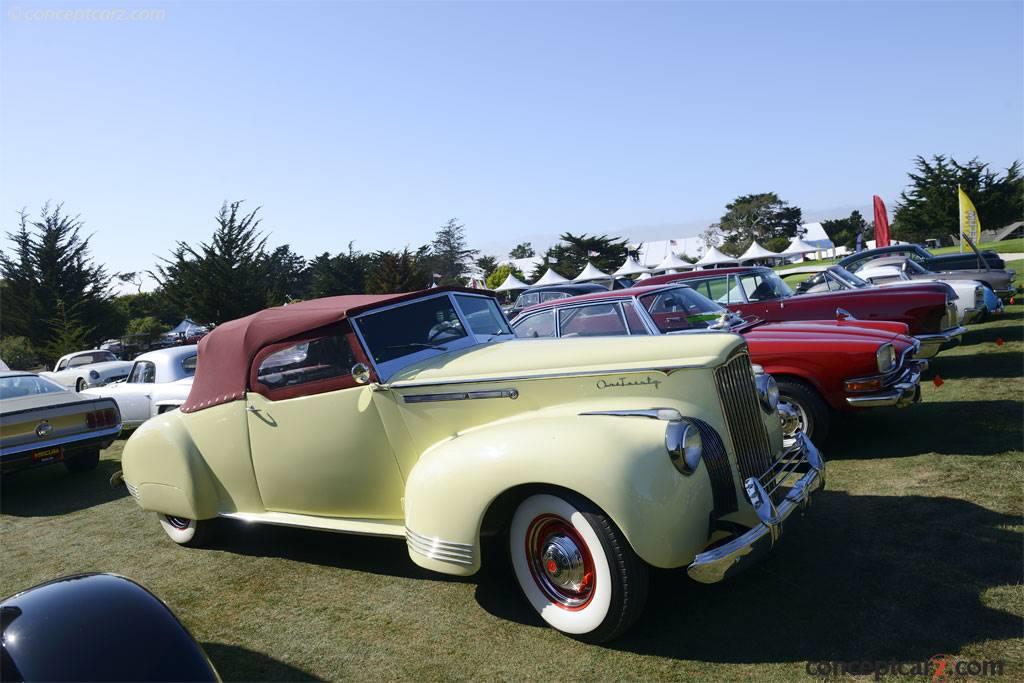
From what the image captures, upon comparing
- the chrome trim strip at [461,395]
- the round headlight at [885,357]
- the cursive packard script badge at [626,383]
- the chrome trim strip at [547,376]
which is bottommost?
the round headlight at [885,357]

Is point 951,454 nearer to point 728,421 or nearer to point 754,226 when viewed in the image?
point 728,421

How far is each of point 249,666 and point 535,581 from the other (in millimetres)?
1511

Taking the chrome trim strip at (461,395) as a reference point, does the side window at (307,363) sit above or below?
above

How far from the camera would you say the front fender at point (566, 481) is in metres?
3.04

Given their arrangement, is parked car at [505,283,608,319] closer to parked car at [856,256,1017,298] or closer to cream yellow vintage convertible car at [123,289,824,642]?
parked car at [856,256,1017,298]

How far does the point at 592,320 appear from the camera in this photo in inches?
285

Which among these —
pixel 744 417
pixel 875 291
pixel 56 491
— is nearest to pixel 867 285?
pixel 875 291

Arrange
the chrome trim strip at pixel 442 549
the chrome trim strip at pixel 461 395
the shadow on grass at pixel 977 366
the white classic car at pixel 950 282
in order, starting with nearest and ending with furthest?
the chrome trim strip at pixel 442 549
the chrome trim strip at pixel 461 395
the shadow on grass at pixel 977 366
the white classic car at pixel 950 282

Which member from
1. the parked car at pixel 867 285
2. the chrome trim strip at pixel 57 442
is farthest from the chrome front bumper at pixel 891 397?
the chrome trim strip at pixel 57 442

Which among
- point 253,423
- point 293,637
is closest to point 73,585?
point 293,637

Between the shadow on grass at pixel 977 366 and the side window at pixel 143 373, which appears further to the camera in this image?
the side window at pixel 143 373

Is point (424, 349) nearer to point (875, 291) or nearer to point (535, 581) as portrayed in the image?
point (535, 581)

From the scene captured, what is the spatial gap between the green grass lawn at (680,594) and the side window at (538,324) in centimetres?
308

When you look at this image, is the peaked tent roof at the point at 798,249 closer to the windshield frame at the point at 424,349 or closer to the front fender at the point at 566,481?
the windshield frame at the point at 424,349
